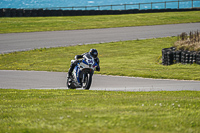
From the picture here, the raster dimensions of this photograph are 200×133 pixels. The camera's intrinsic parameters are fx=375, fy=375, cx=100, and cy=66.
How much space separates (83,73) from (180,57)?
28.0ft

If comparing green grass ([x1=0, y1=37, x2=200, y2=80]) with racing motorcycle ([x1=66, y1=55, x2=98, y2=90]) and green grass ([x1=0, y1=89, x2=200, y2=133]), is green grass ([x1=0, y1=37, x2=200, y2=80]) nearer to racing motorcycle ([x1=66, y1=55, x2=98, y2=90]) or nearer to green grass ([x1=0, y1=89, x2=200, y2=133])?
racing motorcycle ([x1=66, y1=55, x2=98, y2=90])

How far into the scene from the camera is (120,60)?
70.1ft

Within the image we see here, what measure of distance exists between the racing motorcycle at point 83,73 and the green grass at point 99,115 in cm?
164

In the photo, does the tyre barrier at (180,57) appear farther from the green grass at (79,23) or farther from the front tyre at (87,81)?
the green grass at (79,23)

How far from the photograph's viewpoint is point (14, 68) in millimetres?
19156

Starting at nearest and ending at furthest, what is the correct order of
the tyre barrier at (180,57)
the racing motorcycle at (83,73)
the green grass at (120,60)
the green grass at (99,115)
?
the green grass at (99,115), the racing motorcycle at (83,73), the green grass at (120,60), the tyre barrier at (180,57)

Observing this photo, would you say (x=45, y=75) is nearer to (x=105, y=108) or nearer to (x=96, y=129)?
(x=105, y=108)

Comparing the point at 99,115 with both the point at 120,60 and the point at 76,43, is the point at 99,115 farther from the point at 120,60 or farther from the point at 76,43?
the point at 76,43

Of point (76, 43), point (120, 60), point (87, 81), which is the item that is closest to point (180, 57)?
point (120, 60)

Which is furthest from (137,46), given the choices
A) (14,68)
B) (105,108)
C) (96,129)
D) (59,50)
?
(96,129)

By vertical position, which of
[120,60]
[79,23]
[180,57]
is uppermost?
[79,23]

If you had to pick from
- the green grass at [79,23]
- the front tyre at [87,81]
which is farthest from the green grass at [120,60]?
the green grass at [79,23]

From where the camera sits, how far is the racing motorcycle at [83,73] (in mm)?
11070

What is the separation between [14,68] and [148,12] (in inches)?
1556
